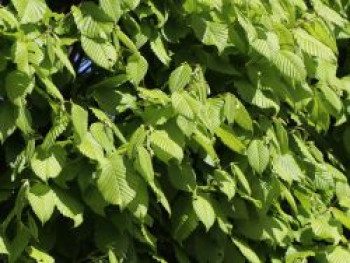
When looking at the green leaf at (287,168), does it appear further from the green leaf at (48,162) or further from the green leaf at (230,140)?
the green leaf at (48,162)

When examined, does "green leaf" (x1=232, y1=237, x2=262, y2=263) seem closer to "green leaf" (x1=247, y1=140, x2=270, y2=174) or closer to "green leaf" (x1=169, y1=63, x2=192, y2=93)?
"green leaf" (x1=247, y1=140, x2=270, y2=174)

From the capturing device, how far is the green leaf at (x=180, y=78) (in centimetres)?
230

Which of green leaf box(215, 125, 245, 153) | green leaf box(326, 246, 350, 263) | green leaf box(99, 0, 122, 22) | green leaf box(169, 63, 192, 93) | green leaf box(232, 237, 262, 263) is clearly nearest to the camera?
green leaf box(99, 0, 122, 22)

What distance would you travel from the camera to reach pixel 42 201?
207cm

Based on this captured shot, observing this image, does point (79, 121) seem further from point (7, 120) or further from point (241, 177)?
point (241, 177)

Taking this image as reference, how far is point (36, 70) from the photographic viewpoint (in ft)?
6.83

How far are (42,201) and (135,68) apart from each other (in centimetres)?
Result: 55

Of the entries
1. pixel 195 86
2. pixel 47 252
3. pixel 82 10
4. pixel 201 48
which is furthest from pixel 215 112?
pixel 47 252

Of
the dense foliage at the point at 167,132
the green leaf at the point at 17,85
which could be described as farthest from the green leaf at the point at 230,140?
the green leaf at the point at 17,85

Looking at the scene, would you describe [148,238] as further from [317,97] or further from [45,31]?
[317,97]

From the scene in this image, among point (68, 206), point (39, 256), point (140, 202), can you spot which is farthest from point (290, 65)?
point (39, 256)

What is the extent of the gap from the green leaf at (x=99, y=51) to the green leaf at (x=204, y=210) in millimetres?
543

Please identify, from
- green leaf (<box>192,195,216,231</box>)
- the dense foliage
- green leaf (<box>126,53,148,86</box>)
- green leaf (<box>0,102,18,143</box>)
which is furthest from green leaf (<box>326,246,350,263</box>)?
green leaf (<box>0,102,18,143</box>)

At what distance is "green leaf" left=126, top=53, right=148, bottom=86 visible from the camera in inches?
91.5
